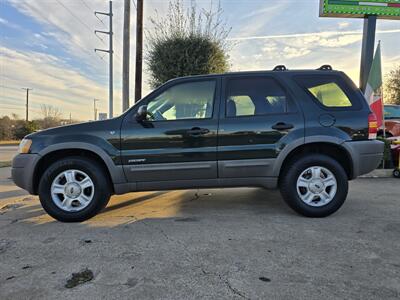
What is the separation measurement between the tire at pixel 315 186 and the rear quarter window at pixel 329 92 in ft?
2.36

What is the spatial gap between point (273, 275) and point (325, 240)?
3.49ft

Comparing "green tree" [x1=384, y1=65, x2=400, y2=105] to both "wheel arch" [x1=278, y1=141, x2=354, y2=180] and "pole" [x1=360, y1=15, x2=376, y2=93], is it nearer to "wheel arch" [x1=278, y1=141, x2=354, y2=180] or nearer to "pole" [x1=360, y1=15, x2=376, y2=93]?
"pole" [x1=360, y1=15, x2=376, y2=93]

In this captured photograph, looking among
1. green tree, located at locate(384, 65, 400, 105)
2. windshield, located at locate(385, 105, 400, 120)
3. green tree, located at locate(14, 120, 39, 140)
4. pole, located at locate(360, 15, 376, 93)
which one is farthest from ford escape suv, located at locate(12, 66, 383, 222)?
green tree, located at locate(14, 120, 39, 140)

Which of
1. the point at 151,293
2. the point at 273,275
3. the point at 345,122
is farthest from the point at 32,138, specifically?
the point at 345,122

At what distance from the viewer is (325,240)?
11.2ft

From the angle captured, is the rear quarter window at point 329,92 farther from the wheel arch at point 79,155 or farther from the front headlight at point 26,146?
the front headlight at point 26,146

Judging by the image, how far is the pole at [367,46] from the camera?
9922 mm

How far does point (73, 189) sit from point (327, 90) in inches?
141

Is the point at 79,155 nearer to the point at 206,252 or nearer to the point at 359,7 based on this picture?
the point at 206,252

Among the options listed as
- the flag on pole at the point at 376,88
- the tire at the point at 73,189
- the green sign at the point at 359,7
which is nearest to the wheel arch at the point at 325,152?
the tire at the point at 73,189

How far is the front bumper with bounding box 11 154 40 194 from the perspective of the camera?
4.10m

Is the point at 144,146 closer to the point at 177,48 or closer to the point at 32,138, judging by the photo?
the point at 32,138

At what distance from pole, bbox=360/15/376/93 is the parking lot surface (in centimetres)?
620

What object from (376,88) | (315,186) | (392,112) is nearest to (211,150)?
(315,186)
